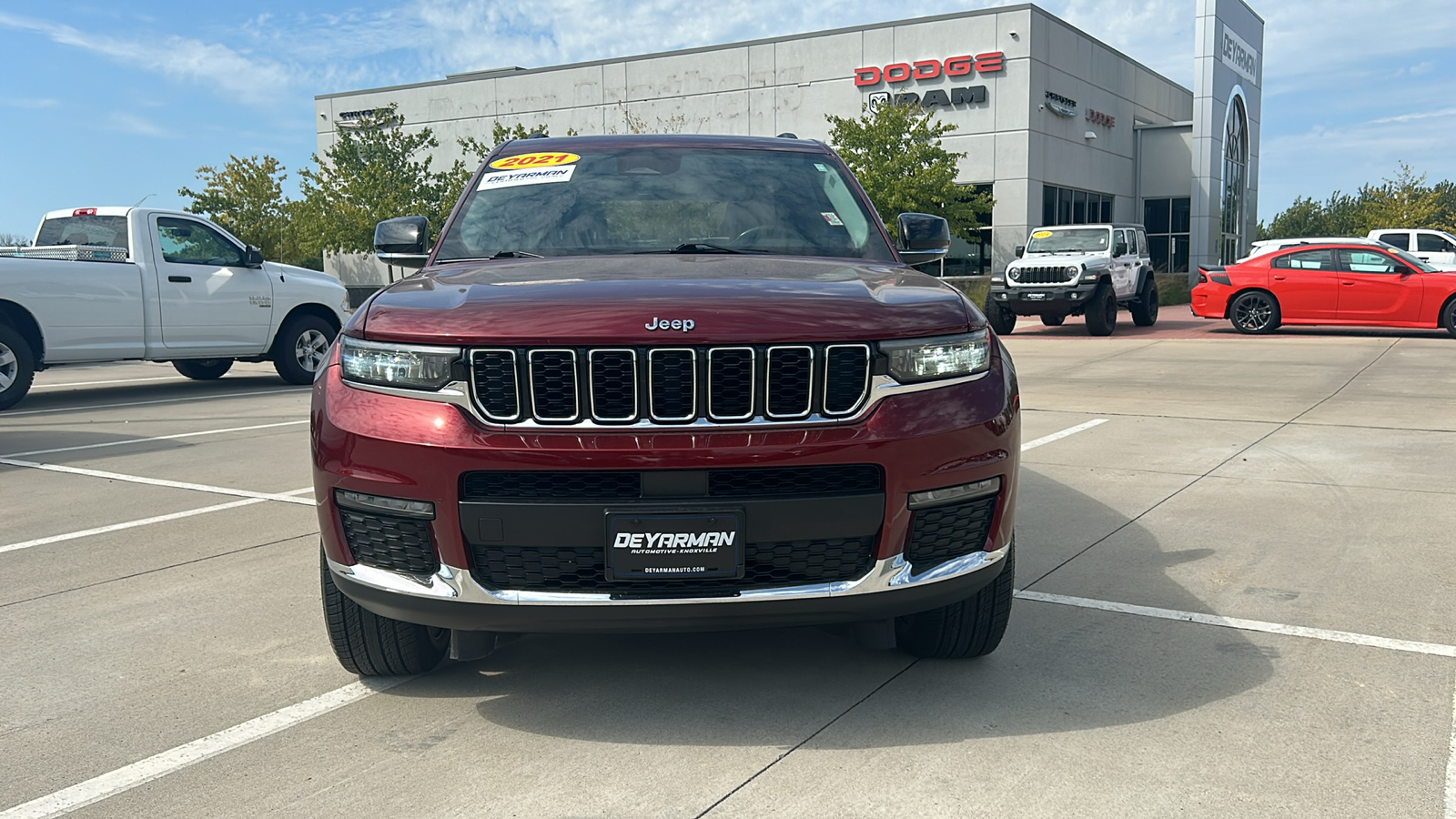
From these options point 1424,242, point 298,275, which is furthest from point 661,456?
point 1424,242

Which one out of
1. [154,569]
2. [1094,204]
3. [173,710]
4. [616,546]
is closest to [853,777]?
[616,546]

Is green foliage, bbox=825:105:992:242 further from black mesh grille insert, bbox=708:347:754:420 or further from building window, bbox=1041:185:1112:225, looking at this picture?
black mesh grille insert, bbox=708:347:754:420

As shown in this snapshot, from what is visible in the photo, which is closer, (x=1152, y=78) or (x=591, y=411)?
(x=591, y=411)

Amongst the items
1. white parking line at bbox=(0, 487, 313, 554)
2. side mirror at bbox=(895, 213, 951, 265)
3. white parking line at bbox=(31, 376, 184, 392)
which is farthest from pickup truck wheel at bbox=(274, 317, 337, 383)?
side mirror at bbox=(895, 213, 951, 265)

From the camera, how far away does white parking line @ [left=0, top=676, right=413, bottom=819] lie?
271cm

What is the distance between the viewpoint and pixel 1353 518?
571 centimetres

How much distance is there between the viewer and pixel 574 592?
9.39ft

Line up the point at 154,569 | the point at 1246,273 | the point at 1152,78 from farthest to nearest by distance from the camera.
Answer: the point at 1152,78 → the point at 1246,273 → the point at 154,569

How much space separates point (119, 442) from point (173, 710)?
6.48m

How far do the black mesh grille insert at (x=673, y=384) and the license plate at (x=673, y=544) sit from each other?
0.25 meters

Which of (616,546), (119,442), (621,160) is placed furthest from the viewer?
(119,442)

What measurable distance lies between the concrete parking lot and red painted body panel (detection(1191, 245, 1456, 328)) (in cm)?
1450

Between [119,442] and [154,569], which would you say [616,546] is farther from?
[119,442]

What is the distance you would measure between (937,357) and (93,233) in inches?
451
